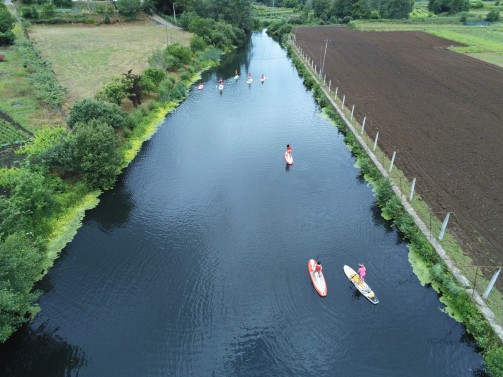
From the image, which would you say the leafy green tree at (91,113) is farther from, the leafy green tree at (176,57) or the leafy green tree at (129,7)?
the leafy green tree at (129,7)

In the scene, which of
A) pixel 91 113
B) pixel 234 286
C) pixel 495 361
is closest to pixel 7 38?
pixel 91 113

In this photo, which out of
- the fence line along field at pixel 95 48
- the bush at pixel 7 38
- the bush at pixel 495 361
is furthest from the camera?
the bush at pixel 7 38

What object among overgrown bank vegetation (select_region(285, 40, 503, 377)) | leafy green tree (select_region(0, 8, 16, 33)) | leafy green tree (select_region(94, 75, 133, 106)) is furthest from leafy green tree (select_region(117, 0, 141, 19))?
overgrown bank vegetation (select_region(285, 40, 503, 377))

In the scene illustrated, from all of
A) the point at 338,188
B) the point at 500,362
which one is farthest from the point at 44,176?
the point at 500,362

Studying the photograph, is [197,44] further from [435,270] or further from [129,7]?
[435,270]

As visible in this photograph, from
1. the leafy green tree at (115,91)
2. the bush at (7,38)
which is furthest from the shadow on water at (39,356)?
the bush at (7,38)

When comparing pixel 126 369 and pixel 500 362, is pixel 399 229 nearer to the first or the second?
pixel 500 362
